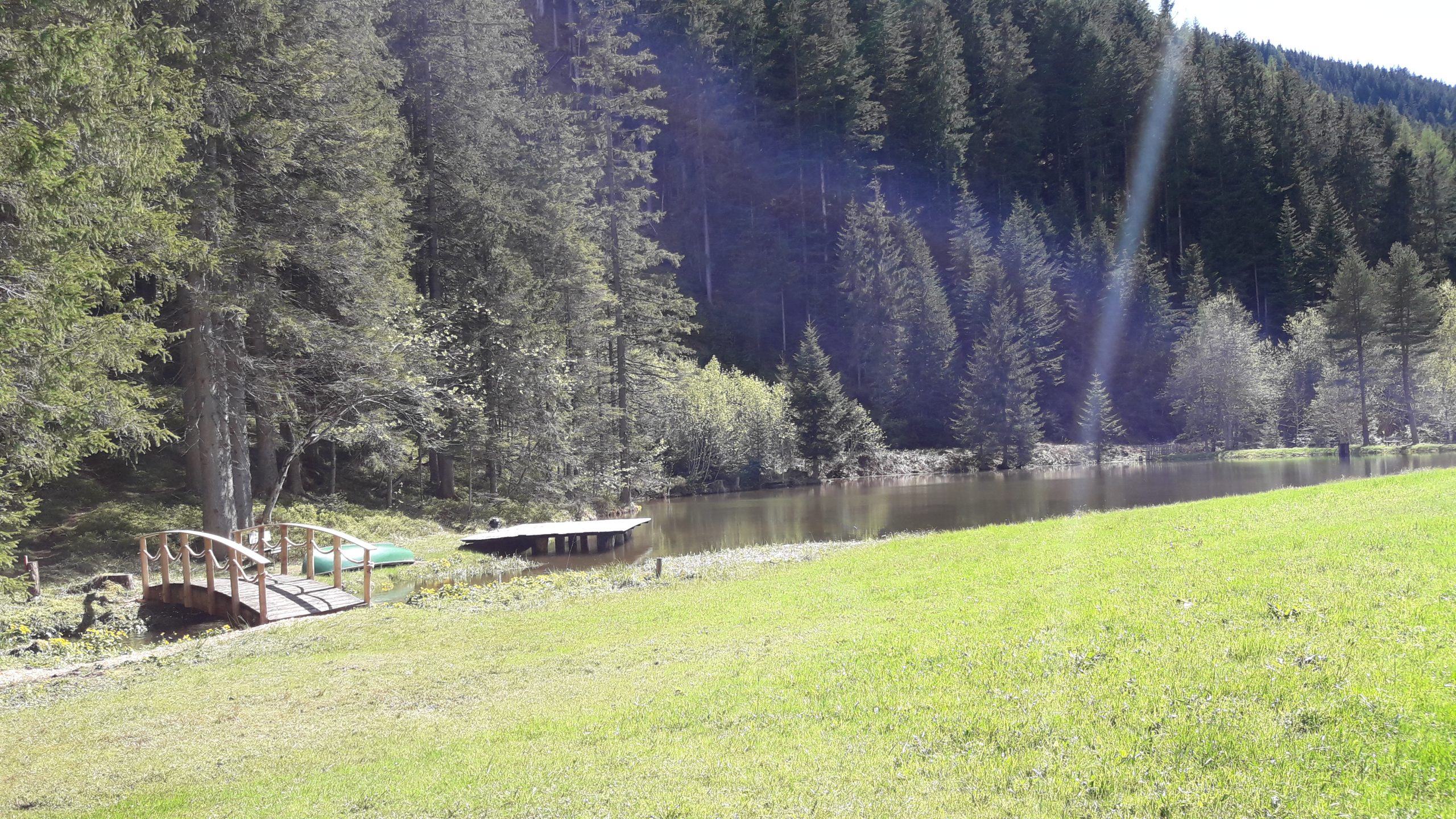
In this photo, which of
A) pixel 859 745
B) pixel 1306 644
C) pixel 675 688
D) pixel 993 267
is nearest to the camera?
pixel 859 745

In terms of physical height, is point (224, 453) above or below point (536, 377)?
below

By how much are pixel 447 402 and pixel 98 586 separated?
492 inches

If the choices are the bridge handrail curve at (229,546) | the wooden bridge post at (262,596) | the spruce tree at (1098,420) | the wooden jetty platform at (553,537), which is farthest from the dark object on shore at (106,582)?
the spruce tree at (1098,420)

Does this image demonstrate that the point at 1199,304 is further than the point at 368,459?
Yes

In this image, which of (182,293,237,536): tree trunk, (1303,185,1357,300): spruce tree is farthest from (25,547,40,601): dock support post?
(1303,185,1357,300): spruce tree

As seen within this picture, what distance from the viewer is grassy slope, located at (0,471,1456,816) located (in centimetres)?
548

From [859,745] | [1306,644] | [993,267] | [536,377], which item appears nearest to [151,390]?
[536,377]

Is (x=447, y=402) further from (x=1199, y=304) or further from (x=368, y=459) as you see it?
(x=1199, y=304)

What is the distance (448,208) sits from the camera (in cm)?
3538

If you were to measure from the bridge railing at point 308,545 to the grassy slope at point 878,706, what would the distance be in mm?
3778

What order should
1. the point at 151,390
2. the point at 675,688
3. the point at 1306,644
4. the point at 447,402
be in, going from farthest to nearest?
the point at 447,402 → the point at 151,390 → the point at 675,688 → the point at 1306,644

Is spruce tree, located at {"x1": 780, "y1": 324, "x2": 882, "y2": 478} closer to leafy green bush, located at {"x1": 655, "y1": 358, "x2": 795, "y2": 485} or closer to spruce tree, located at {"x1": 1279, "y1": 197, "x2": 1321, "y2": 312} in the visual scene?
leafy green bush, located at {"x1": 655, "y1": 358, "x2": 795, "y2": 485}

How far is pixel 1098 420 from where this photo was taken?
6831cm

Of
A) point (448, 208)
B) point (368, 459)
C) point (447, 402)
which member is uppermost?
point (448, 208)
